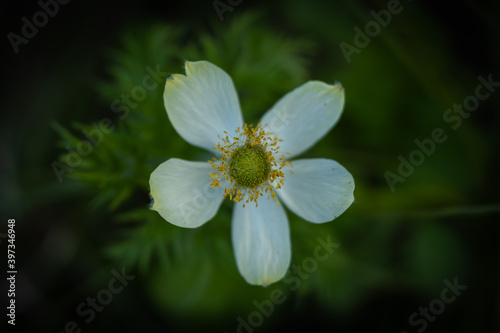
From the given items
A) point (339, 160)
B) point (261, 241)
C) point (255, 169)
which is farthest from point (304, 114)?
point (339, 160)

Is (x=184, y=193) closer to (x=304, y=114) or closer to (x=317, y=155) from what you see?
(x=304, y=114)

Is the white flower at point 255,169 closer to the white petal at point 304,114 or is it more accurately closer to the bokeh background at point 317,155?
the white petal at point 304,114

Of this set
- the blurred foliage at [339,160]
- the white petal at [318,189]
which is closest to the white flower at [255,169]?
the white petal at [318,189]

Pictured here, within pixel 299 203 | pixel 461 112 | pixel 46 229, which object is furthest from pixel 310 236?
pixel 46 229

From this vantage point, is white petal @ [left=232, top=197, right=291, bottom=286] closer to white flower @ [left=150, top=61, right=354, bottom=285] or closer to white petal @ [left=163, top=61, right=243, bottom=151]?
white flower @ [left=150, top=61, right=354, bottom=285]

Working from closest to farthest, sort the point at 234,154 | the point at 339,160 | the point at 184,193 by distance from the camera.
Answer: the point at 184,193 → the point at 234,154 → the point at 339,160

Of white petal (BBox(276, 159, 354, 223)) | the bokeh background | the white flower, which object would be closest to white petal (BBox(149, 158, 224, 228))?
the white flower
